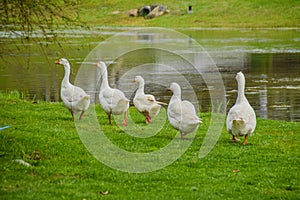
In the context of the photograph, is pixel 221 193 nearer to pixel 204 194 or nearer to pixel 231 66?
pixel 204 194

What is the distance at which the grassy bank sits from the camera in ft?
226

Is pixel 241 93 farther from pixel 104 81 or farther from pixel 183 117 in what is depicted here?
pixel 104 81

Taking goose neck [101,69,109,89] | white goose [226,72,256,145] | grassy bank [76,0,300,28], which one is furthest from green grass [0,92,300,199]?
grassy bank [76,0,300,28]

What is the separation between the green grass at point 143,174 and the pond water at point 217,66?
3672mm

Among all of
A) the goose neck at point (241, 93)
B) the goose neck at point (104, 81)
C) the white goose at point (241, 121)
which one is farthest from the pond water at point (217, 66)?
the white goose at point (241, 121)

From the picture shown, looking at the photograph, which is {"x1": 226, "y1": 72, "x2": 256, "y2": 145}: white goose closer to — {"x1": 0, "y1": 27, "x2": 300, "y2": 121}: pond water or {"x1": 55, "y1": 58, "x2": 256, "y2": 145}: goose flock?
{"x1": 55, "y1": 58, "x2": 256, "y2": 145}: goose flock

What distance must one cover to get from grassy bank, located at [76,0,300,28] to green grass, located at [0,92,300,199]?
54.3 m

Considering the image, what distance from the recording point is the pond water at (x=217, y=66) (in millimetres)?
24797

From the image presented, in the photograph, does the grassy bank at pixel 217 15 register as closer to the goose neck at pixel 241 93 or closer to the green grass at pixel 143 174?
the goose neck at pixel 241 93

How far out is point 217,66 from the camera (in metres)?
36.9

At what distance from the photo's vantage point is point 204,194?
32.3 feet

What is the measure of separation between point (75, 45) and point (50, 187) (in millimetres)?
39494

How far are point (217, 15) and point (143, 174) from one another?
64.9 meters

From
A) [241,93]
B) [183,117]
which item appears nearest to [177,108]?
[183,117]
